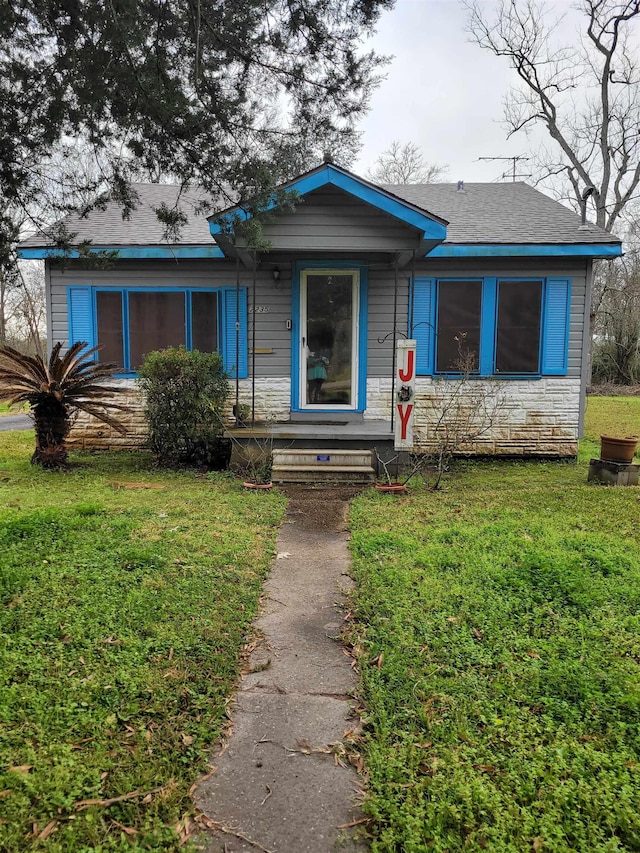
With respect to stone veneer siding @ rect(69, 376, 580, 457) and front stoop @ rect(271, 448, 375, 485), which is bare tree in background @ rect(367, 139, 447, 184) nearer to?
stone veneer siding @ rect(69, 376, 580, 457)

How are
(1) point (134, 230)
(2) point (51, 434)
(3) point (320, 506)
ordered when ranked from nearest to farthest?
(3) point (320, 506) → (2) point (51, 434) → (1) point (134, 230)

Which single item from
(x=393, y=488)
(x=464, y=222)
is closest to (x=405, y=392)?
(x=393, y=488)

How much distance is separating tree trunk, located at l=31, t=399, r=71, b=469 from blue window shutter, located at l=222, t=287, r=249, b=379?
2505mm

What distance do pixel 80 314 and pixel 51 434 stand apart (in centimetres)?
228

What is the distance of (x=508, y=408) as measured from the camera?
8.97m

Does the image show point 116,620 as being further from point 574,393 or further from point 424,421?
point 574,393

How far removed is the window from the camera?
→ 8781 millimetres

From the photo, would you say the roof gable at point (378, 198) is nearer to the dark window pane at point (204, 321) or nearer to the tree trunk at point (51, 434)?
the dark window pane at point (204, 321)

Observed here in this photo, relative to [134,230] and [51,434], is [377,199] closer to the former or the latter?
[134,230]

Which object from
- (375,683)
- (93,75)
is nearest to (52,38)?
(93,75)

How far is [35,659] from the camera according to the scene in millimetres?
2762

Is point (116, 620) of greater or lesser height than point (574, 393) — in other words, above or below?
below

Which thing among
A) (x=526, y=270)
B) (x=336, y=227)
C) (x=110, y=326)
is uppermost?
(x=336, y=227)

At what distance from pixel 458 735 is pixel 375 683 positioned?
0.48m
